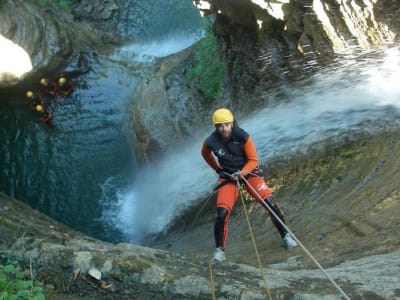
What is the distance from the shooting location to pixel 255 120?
10805 mm

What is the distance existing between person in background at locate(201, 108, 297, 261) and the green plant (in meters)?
2.38

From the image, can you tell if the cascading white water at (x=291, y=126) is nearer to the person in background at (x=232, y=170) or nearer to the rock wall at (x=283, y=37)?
the rock wall at (x=283, y=37)

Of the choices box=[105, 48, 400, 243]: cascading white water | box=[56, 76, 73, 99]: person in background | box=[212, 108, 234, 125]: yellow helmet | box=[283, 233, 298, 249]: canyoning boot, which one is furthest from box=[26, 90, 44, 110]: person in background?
box=[283, 233, 298, 249]: canyoning boot

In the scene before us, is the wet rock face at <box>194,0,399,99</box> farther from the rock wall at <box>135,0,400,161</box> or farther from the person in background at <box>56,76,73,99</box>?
the person in background at <box>56,76,73,99</box>

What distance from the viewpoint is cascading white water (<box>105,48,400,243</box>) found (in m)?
8.76

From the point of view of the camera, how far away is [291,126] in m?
9.68

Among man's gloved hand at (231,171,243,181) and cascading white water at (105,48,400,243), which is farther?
cascading white water at (105,48,400,243)

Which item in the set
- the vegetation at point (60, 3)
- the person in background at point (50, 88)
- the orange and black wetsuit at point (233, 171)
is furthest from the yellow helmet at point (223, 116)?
the vegetation at point (60, 3)

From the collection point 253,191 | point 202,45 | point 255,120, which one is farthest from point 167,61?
point 253,191

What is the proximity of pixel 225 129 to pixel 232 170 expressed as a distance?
1.95 feet

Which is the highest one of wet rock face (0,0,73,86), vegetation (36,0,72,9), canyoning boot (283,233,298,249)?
vegetation (36,0,72,9)

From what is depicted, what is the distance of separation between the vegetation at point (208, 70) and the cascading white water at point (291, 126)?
114 cm

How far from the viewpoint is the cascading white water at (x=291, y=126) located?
8.76 m

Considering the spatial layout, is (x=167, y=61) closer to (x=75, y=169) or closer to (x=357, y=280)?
(x=75, y=169)
